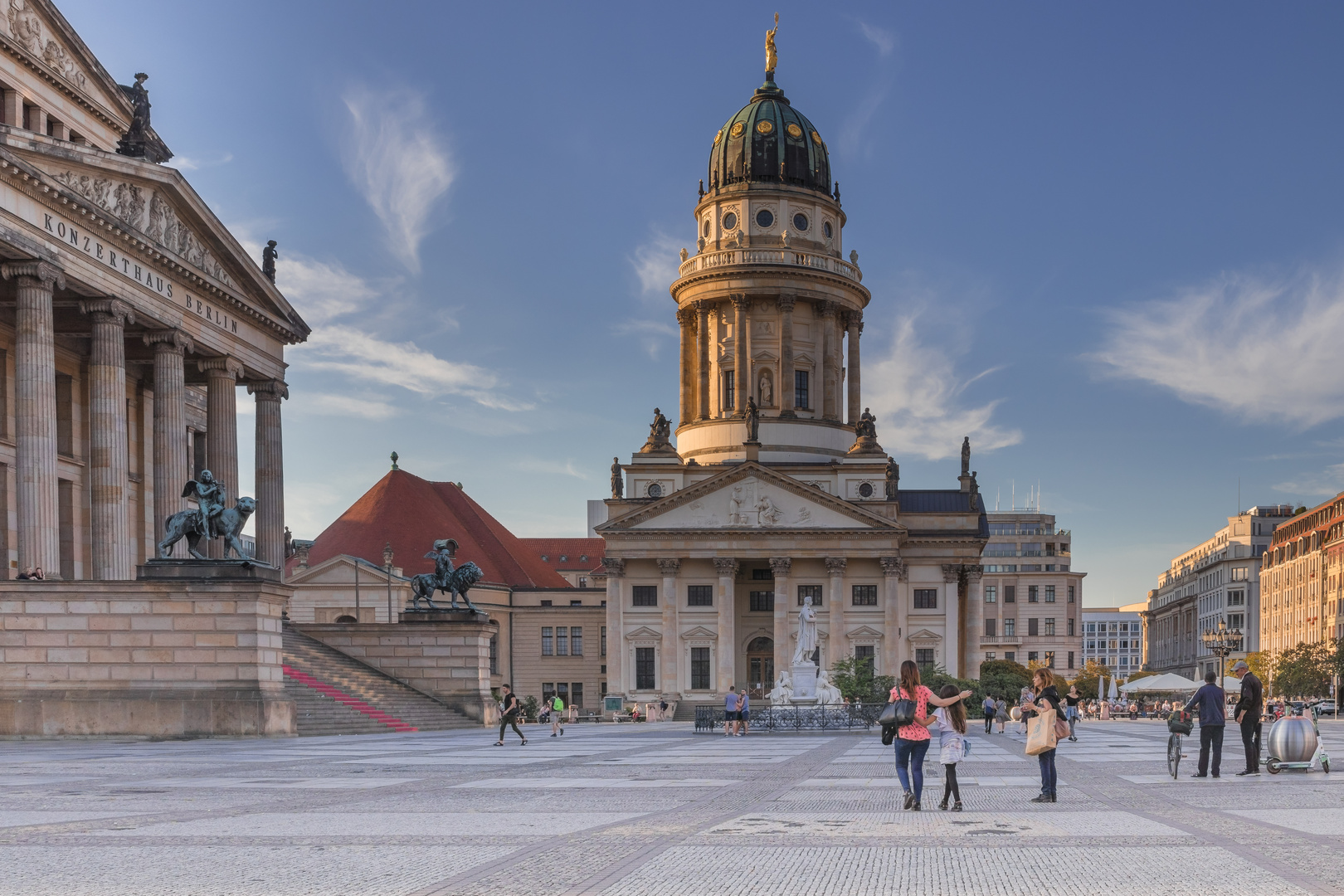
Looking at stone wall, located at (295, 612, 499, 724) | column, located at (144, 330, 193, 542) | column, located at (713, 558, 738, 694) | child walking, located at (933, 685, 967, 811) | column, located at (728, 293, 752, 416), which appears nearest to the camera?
child walking, located at (933, 685, 967, 811)

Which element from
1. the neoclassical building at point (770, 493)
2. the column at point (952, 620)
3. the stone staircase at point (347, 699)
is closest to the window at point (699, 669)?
the neoclassical building at point (770, 493)

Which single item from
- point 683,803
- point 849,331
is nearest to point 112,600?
point 683,803

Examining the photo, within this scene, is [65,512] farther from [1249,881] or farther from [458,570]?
[1249,881]

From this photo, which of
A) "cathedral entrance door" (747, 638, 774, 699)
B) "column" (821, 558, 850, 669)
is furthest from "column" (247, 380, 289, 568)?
"cathedral entrance door" (747, 638, 774, 699)

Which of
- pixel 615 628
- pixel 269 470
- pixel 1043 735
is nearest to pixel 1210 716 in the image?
pixel 1043 735

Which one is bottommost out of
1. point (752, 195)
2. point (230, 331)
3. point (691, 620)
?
point (691, 620)

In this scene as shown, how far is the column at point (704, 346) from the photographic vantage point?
106m

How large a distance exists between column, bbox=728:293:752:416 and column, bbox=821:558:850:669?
1536cm

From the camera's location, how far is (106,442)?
141 feet

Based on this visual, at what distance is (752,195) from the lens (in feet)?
346

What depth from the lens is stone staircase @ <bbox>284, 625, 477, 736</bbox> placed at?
1592 inches

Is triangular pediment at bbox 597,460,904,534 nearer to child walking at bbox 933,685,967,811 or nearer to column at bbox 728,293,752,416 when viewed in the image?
column at bbox 728,293,752,416

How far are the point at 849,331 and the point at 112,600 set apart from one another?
77667 mm

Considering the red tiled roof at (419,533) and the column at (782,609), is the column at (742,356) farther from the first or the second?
the red tiled roof at (419,533)
